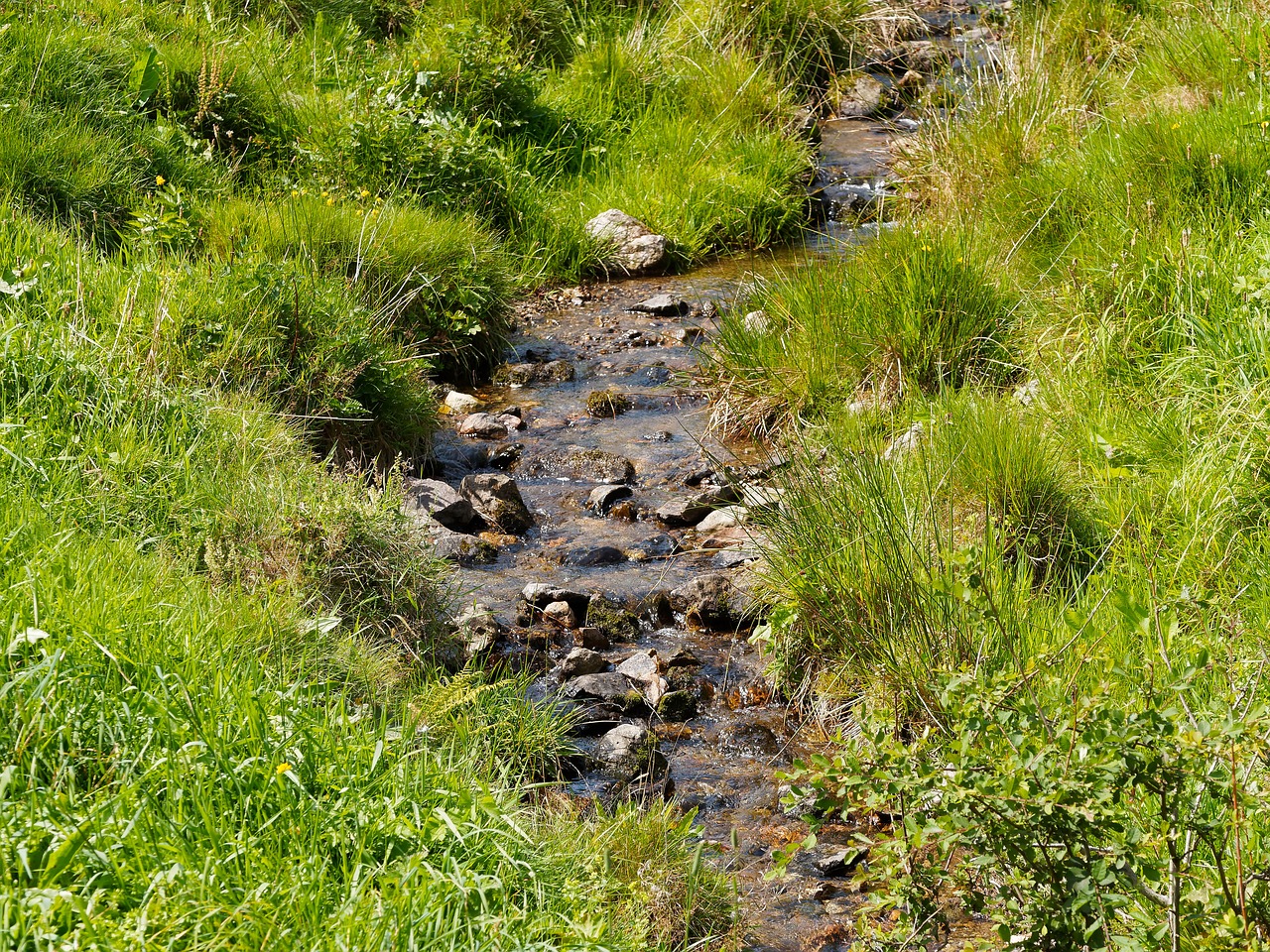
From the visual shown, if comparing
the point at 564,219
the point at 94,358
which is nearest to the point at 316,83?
the point at 564,219

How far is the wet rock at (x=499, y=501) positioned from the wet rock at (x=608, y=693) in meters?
1.43

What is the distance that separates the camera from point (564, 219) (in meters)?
8.64

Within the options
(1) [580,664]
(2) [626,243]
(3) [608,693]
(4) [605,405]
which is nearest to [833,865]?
(3) [608,693]

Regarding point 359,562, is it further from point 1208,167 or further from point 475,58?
point 475,58

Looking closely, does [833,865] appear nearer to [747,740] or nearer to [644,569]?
[747,740]

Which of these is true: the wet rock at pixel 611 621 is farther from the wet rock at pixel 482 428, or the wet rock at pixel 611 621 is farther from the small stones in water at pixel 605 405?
the small stones in water at pixel 605 405

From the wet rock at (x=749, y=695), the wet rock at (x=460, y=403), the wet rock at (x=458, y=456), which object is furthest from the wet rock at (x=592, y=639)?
the wet rock at (x=460, y=403)

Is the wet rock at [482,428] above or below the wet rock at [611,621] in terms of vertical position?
below

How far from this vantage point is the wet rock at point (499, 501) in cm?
578

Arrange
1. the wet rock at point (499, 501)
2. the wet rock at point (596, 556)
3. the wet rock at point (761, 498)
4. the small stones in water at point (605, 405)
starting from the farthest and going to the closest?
1. the small stones in water at point (605, 405)
2. the wet rock at point (499, 501)
3. the wet rock at point (596, 556)
4. the wet rock at point (761, 498)

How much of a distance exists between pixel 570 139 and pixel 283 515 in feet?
19.6

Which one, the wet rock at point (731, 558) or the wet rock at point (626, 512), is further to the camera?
the wet rock at point (626, 512)

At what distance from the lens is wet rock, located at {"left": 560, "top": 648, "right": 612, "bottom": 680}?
461cm

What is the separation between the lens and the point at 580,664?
4625mm
